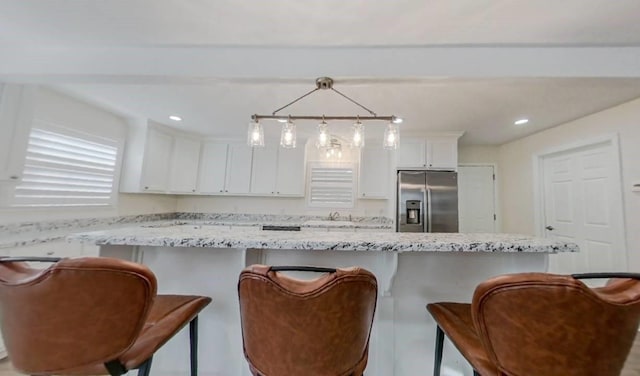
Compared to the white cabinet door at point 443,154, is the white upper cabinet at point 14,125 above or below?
below

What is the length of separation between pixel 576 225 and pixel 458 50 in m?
3.02

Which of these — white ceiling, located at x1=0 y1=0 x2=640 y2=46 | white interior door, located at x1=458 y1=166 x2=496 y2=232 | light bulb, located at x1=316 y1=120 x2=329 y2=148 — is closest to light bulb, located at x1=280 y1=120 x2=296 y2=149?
light bulb, located at x1=316 y1=120 x2=329 y2=148

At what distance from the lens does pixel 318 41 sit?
67.8 inches

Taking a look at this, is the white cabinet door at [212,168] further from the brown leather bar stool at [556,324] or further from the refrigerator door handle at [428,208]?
the brown leather bar stool at [556,324]

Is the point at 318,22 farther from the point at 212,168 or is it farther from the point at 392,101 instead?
the point at 212,168

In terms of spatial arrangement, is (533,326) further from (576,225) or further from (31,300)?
(576,225)

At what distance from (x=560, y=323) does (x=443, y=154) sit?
3386 mm

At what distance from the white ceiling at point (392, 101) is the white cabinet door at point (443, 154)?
29cm

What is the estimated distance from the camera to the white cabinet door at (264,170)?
4371mm

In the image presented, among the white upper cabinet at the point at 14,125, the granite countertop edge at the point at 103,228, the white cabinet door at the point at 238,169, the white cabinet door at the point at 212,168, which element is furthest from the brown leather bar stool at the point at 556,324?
the white cabinet door at the point at 212,168

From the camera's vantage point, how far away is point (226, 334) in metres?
1.40

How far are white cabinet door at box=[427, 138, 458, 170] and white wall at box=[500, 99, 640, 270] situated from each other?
116cm

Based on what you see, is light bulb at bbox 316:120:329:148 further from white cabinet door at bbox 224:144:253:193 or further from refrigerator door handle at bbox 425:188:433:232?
white cabinet door at bbox 224:144:253:193

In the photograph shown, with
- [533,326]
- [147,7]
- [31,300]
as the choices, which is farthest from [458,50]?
[31,300]
